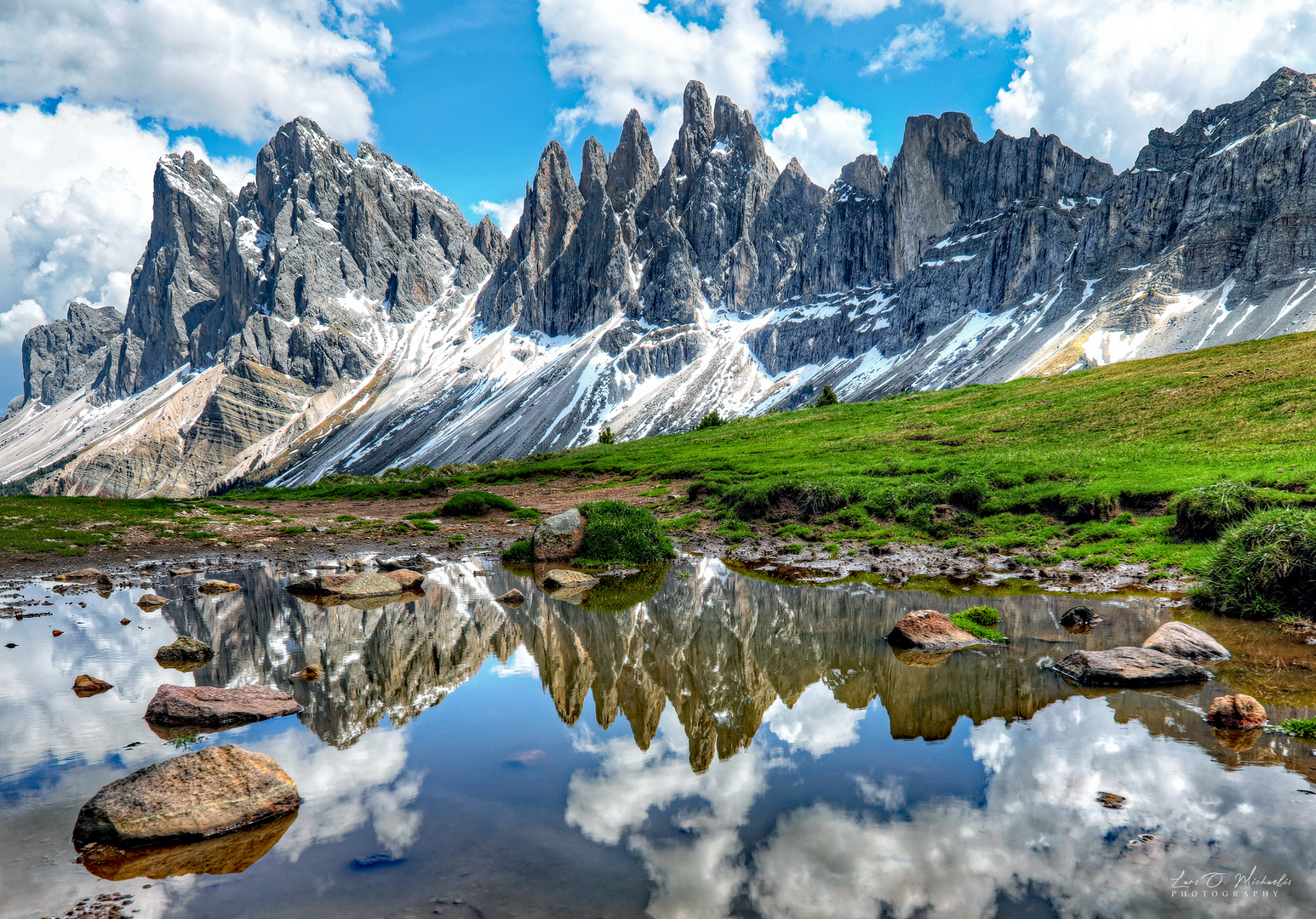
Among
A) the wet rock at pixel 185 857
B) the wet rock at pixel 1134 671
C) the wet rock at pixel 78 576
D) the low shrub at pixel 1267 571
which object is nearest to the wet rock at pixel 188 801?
the wet rock at pixel 185 857

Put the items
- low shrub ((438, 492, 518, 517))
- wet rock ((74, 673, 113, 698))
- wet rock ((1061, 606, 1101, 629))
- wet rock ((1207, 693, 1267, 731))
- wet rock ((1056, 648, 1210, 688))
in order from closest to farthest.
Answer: wet rock ((1207, 693, 1267, 731)) → wet rock ((1056, 648, 1210, 688)) → wet rock ((74, 673, 113, 698)) → wet rock ((1061, 606, 1101, 629)) → low shrub ((438, 492, 518, 517))

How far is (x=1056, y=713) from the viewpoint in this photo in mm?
9469

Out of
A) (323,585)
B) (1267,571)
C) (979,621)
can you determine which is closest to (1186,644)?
(979,621)

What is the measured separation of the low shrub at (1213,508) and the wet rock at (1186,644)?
9.03m

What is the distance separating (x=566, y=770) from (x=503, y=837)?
5.33 feet

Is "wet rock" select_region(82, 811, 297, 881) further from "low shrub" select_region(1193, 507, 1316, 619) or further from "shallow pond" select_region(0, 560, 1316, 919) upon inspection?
"low shrub" select_region(1193, 507, 1316, 619)

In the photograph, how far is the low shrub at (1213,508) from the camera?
19078 mm

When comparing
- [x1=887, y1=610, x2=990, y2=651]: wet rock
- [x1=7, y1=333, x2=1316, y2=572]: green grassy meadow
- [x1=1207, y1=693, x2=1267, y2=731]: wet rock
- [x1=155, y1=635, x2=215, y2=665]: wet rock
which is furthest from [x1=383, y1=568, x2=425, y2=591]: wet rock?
[x1=1207, y1=693, x2=1267, y2=731]: wet rock

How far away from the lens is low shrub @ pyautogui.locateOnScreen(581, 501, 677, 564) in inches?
1003

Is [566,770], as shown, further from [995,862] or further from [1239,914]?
[1239,914]

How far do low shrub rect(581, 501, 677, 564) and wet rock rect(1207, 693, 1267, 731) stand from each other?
18410mm

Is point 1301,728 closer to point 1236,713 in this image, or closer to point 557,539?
point 1236,713

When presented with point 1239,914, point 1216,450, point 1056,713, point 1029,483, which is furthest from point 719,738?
point 1216,450

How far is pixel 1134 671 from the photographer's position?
10.6 metres
